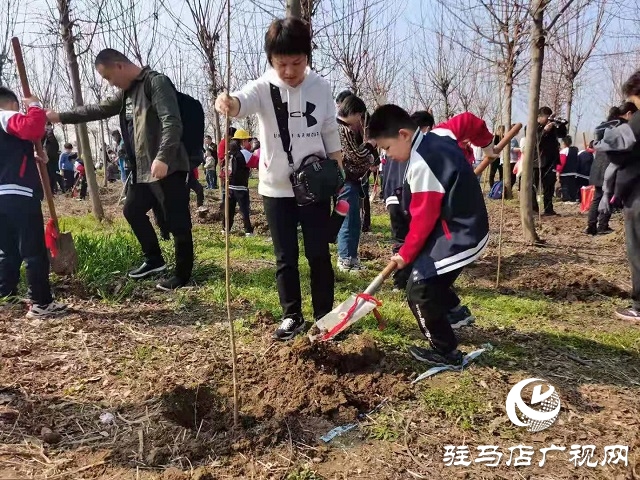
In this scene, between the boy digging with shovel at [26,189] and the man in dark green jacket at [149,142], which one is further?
the man in dark green jacket at [149,142]

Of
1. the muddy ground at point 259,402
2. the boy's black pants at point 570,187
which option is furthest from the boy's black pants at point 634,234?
the boy's black pants at point 570,187

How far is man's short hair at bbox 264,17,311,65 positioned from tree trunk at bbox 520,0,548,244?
13.0 ft

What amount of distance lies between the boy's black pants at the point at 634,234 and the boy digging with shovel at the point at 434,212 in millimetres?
1798

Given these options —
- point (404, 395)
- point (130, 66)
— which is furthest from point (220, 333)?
point (130, 66)

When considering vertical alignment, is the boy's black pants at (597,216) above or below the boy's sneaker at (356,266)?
above

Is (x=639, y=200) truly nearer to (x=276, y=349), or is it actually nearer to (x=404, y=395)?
(x=404, y=395)

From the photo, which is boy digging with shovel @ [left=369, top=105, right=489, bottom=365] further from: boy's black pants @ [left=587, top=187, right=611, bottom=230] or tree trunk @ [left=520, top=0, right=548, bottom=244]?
boy's black pants @ [left=587, top=187, right=611, bottom=230]

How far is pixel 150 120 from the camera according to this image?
3.92 metres

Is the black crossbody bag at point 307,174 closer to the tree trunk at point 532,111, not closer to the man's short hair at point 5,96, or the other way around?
the man's short hair at point 5,96

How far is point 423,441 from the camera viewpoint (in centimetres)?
221

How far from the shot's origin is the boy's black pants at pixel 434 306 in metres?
2.63

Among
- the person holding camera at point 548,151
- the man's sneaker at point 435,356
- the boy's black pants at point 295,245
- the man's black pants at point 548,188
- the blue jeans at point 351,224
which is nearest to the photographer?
the man's sneaker at point 435,356

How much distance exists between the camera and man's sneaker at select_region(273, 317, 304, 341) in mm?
3178

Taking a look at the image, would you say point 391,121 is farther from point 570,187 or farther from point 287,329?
point 570,187
